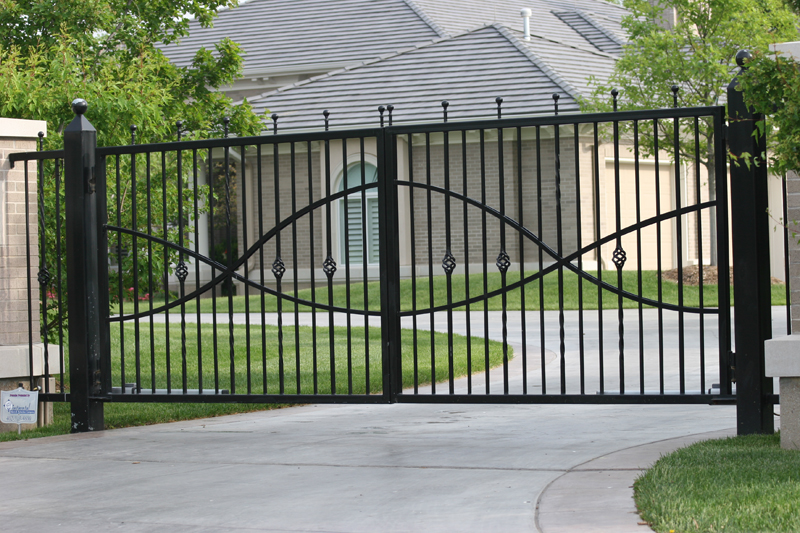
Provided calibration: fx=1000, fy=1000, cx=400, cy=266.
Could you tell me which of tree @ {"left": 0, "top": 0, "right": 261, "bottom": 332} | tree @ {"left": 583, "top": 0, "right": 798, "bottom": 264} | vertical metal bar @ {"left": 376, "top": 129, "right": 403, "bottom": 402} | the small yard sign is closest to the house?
tree @ {"left": 583, "top": 0, "right": 798, "bottom": 264}

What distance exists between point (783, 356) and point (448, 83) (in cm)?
2011

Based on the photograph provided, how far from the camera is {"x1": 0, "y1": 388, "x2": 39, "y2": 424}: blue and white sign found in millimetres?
7883

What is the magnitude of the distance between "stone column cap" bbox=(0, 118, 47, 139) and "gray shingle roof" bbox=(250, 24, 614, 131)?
15.6 m

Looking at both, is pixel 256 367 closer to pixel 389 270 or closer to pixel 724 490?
pixel 389 270

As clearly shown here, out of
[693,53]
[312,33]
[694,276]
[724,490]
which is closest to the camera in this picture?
[724,490]

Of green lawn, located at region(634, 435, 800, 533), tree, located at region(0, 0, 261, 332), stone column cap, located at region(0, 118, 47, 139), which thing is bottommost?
green lawn, located at region(634, 435, 800, 533)

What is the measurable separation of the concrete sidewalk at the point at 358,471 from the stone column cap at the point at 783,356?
91 cm

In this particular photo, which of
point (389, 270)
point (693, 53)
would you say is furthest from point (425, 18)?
point (389, 270)

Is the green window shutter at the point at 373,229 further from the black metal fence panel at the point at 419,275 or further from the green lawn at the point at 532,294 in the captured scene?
the green lawn at the point at 532,294

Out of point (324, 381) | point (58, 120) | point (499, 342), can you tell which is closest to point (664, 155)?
point (499, 342)

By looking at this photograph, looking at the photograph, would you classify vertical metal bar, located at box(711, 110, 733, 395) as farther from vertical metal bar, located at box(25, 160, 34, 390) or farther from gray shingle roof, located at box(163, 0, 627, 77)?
gray shingle roof, located at box(163, 0, 627, 77)

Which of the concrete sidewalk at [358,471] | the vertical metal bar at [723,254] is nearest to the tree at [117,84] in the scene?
the concrete sidewalk at [358,471]

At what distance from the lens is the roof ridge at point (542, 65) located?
23.5 meters

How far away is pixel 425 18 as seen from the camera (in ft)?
99.4
